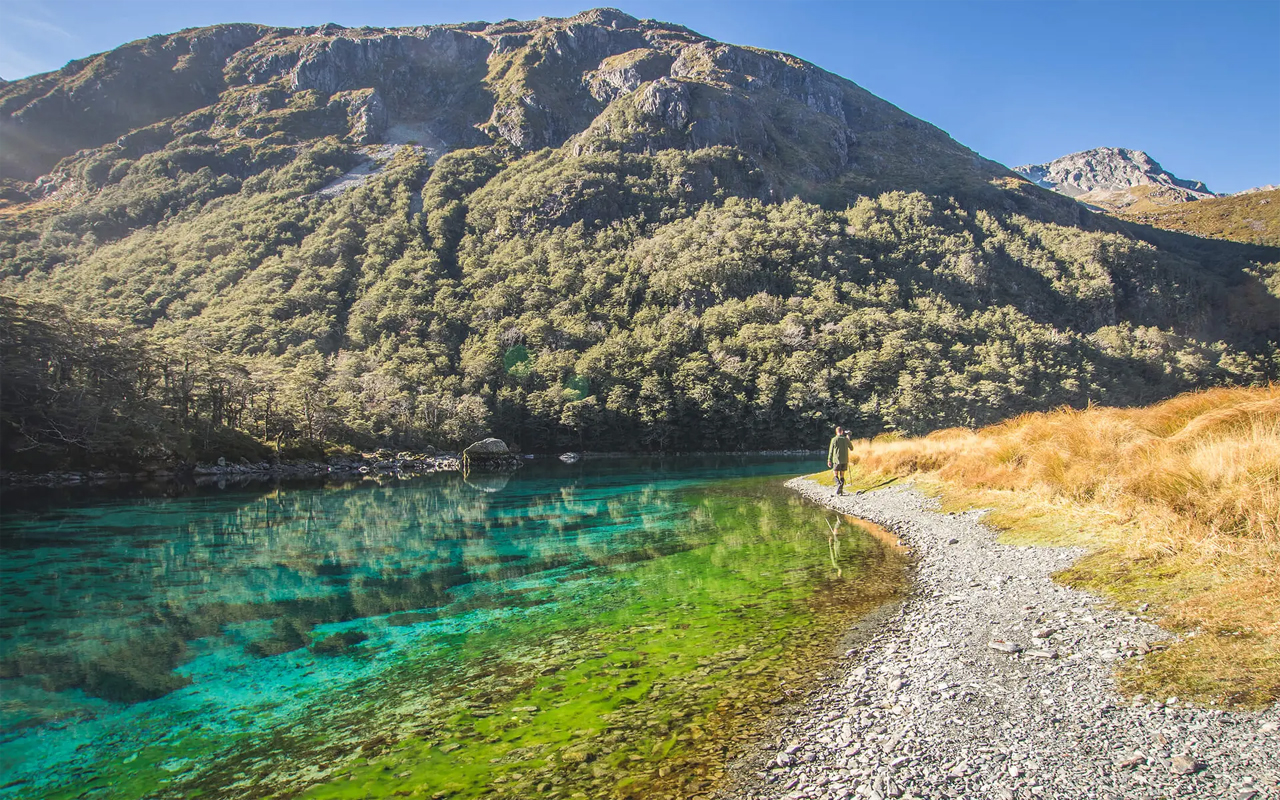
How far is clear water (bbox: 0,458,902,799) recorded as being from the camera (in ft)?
20.7

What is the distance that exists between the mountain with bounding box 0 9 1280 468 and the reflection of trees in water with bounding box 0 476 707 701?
35105 mm

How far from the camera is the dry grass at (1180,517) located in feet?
20.1

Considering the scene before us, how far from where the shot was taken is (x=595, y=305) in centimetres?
13462

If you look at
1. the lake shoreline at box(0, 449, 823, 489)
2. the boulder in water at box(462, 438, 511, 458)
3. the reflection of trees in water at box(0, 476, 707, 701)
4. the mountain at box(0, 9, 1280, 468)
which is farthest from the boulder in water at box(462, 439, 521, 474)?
the reflection of trees in water at box(0, 476, 707, 701)

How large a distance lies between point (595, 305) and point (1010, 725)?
132m

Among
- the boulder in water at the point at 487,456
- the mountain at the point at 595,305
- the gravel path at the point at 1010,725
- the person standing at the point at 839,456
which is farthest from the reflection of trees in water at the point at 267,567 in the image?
the boulder in water at the point at 487,456

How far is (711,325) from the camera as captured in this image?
117m

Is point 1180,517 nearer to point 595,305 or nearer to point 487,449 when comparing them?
point 487,449

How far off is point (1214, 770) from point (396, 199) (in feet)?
652

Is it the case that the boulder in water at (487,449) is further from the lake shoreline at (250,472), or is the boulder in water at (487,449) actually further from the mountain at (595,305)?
the mountain at (595,305)

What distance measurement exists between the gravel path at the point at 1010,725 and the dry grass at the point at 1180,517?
51 centimetres

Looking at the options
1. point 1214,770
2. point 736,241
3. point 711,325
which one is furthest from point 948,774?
point 736,241

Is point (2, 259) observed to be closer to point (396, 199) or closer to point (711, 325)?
point (396, 199)

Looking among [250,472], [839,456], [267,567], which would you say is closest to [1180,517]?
[839,456]
